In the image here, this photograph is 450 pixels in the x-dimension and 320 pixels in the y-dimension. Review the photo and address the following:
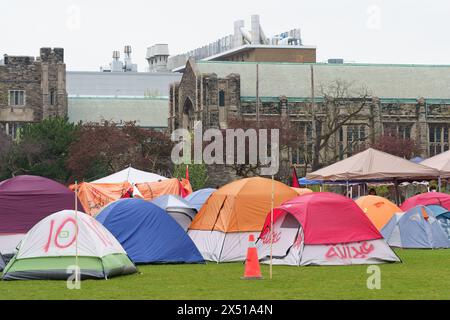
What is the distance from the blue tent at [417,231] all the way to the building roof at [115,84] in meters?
107

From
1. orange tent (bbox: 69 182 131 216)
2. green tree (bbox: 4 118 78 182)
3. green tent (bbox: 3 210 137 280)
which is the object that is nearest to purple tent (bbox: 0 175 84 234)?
green tent (bbox: 3 210 137 280)

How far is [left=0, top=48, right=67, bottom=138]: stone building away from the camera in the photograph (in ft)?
328

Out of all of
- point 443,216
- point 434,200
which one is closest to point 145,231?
point 443,216

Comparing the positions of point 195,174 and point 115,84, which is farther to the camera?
point 115,84

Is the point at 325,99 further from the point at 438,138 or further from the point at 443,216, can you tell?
the point at 443,216

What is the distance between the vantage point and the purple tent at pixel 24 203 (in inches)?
1028

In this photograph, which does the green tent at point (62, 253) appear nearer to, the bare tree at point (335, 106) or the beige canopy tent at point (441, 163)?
the beige canopy tent at point (441, 163)

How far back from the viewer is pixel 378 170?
38.6 meters

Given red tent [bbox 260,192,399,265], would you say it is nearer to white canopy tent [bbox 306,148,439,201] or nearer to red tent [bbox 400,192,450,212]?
red tent [bbox 400,192,450,212]

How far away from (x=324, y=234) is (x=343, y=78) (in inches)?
2638

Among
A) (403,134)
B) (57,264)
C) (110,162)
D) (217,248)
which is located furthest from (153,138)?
(57,264)

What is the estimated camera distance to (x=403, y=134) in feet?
299

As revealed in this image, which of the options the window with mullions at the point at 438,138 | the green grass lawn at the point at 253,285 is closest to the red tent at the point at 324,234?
the green grass lawn at the point at 253,285
